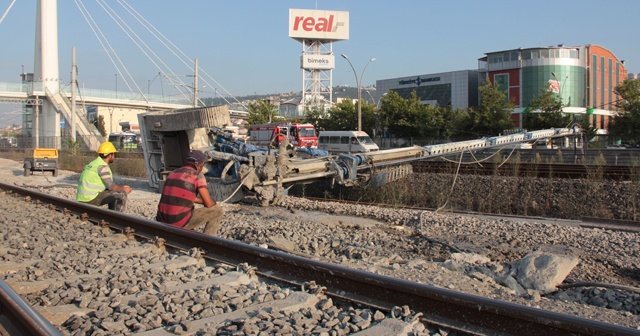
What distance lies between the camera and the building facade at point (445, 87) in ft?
277

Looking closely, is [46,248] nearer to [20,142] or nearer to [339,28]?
[20,142]

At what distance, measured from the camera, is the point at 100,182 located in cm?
937

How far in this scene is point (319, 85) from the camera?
347ft

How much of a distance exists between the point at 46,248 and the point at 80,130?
5577cm

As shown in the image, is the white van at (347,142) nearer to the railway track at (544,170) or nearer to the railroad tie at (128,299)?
the railway track at (544,170)

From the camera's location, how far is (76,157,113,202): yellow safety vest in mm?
9164

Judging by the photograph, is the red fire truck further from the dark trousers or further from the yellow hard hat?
the yellow hard hat

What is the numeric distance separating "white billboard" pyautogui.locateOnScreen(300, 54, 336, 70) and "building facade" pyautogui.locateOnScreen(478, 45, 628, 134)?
29.8 m

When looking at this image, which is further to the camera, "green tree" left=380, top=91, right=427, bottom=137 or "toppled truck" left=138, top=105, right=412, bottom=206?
"green tree" left=380, top=91, right=427, bottom=137

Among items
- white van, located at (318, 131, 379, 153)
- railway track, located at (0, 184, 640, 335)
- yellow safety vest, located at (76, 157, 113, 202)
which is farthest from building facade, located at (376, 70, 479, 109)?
railway track, located at (0, 184, 640, 335)

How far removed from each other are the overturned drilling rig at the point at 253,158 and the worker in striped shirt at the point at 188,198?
549 cm

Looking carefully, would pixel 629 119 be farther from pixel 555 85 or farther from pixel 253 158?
pixel 555 85

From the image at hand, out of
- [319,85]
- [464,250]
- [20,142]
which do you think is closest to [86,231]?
[464,250]

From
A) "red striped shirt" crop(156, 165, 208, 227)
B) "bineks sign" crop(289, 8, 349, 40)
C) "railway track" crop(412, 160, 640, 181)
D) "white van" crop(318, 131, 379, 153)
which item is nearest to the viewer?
"red striped shirt" crop(156, 165, 208, 227)
